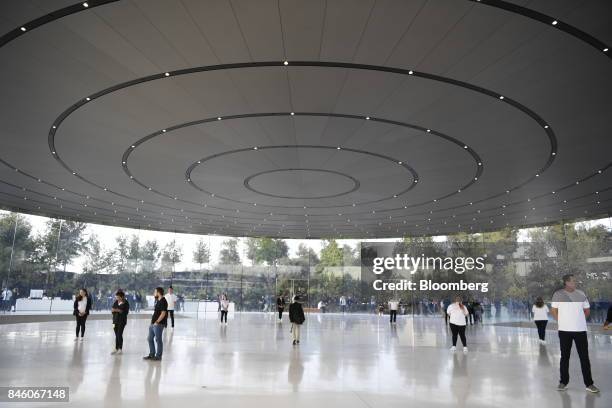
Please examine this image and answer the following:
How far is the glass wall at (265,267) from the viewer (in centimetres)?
2673

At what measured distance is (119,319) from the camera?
11.9m

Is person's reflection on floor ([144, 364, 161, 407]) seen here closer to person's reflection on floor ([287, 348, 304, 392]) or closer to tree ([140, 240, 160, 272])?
person's reflection on floor ([287, 348, 304, 392])

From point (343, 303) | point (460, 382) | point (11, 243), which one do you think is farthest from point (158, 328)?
point (343, 303)

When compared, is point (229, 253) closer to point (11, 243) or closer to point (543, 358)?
point (11, 243)

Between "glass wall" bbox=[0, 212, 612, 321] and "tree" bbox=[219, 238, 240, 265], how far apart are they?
0.30 feet

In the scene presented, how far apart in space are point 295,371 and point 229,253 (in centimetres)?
3079

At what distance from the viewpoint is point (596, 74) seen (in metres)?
9.05

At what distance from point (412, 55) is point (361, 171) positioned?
28.7 feet

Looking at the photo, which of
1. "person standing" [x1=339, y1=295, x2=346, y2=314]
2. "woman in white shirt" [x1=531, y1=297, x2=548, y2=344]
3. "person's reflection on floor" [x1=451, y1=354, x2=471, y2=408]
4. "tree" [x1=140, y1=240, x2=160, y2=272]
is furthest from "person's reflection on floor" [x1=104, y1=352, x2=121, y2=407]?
"person standing" [x1=339, y1=295, x2=346, y2=314]

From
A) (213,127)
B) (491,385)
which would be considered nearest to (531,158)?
(491,385)

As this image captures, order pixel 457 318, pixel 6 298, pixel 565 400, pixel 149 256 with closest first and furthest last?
pixel 565 400 < pixel 457 318 < pixel 6 298 < pixel 149 256

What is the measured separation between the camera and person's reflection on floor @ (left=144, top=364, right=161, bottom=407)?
251 inches

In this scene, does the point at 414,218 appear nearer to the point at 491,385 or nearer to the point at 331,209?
the point at 331,209

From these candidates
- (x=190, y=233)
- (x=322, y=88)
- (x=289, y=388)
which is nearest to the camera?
(x=289, y=388)
